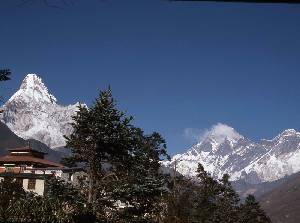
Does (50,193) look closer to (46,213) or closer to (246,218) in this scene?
(46,213)

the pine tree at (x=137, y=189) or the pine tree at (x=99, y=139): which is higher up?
the pine tree at (x=99, y=139)

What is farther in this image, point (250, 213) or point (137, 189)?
point (250, 213)

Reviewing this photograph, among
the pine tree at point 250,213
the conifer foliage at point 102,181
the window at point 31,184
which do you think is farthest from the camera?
the pine tree at point 250,213

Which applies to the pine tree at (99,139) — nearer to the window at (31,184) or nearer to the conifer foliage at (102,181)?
the conifer foliage at (102,181)

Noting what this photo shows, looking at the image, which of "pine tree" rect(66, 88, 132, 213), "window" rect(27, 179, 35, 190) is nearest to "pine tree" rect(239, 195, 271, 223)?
"window" rect(27, 179, 35, 190)

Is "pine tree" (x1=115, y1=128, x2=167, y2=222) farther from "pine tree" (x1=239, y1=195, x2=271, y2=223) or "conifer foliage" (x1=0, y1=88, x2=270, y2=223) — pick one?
"pine tree" (x1=239, y1=195, x2=271, y2=223)

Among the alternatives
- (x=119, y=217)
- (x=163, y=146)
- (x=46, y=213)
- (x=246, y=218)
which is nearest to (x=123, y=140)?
(x=119, y=217)

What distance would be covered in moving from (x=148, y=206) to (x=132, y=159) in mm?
3831

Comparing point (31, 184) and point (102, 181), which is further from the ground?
point (31, 184)

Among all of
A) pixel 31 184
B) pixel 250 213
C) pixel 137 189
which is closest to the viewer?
pixel 137 189

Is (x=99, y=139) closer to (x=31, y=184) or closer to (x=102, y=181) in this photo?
(x=102, y=181)

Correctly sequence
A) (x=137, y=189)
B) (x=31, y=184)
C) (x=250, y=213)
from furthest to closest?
(x=250, y=213) → (x=31, y=184) → (x=137, y=189)

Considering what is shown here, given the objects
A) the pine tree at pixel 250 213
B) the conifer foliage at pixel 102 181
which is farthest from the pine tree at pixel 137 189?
the pine tree at pixel 250 213

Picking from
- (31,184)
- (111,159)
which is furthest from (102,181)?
(31,184)
